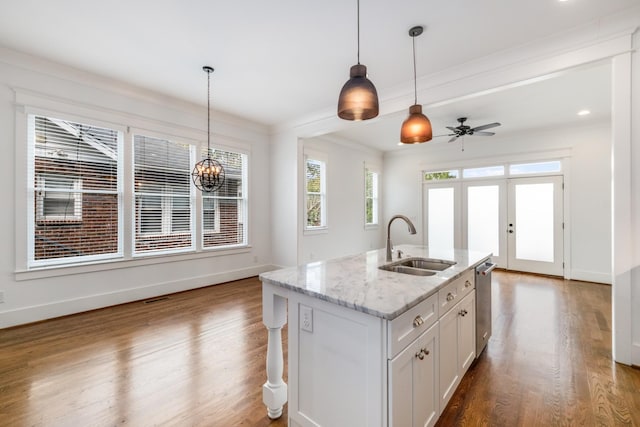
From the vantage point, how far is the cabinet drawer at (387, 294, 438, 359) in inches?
48.3

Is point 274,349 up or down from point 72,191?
down

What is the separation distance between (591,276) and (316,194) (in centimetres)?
543

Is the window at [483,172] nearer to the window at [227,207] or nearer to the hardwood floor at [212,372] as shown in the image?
the hardwood floor at [212,372]

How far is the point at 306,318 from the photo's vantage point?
153 cm

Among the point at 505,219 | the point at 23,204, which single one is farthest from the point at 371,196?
the point at 23,204

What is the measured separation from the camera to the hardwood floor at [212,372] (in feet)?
5.92

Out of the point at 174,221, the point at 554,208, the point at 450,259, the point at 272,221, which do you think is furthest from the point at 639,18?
the point at 174,221

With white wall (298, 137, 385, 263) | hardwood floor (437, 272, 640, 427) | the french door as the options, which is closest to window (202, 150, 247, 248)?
white wall (298, 137, 385, 263)

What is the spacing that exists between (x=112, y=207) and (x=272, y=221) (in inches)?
107

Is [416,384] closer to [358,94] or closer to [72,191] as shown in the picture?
[358,94]

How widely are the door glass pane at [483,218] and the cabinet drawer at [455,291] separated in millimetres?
4833

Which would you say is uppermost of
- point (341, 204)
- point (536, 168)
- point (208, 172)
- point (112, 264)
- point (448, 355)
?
point (536, 168)

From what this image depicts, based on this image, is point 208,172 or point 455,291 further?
point 208,172

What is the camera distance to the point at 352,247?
703cm
